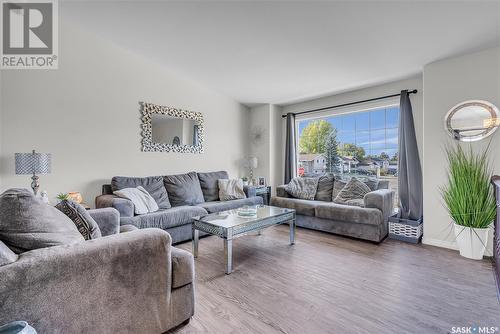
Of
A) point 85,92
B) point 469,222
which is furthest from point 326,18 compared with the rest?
point 85,92

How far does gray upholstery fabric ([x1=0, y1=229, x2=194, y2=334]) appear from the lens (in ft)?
3.36

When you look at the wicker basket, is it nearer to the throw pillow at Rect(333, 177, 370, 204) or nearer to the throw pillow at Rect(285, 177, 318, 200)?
the throw pillow at Rect(333, 177, 370, 204)

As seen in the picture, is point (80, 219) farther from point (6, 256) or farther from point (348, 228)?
point (348, 228)

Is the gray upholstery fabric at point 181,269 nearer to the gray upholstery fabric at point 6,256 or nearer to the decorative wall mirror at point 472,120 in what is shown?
the gray upholstery fabric at point 6,256

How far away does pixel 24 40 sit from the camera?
8.82 ft

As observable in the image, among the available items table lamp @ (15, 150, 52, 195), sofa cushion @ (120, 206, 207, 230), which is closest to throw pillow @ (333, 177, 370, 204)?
sofa cushion @ (120, 206, 207, 230)

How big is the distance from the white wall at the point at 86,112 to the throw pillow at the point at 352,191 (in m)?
2.64

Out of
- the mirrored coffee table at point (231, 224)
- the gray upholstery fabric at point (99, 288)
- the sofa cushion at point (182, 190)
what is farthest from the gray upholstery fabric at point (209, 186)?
the gray upholstery fabric at point (99, 288)

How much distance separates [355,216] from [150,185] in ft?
9.34

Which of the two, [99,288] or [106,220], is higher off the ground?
[106,220]

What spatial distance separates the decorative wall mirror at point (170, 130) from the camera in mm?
3666

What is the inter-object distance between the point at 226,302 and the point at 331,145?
361 cm

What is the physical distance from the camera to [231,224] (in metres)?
2.39

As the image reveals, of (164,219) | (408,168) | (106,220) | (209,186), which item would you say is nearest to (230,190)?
(209,186)
